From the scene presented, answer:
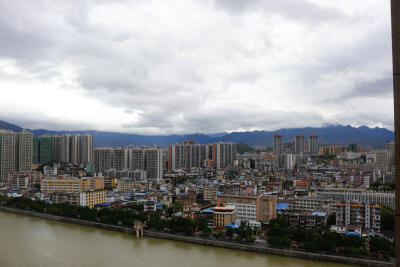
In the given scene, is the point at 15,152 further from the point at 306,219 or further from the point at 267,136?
the point at 267,136

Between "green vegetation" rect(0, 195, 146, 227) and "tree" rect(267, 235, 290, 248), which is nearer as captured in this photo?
"tree" rect(267, 235, 290, 248)

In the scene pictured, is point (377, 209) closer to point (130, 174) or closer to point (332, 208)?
point (332, 208)

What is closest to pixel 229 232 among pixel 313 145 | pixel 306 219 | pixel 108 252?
pixel 306 219

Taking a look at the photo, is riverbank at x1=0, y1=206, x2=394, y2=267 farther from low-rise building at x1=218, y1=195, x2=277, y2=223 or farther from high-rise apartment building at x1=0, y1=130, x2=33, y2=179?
high-rise apartment building at x1=0, y1=130, x2=33, y2=179

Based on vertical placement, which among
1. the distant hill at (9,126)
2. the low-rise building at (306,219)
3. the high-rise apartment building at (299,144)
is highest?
the distant hill at (9,126)

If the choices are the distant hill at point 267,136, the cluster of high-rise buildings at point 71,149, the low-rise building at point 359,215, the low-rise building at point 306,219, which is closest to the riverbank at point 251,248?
the low-rise building at point 306,219

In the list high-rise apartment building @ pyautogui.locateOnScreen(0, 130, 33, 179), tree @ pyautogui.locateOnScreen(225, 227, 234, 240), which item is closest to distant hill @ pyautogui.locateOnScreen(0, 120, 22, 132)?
high-rise apartment building @ pyautogui.locateOnScreen(0, 130, 33, 179)

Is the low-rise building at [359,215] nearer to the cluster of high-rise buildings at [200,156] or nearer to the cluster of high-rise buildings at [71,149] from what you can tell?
the cluster of high-rise buildings at [200,156]
